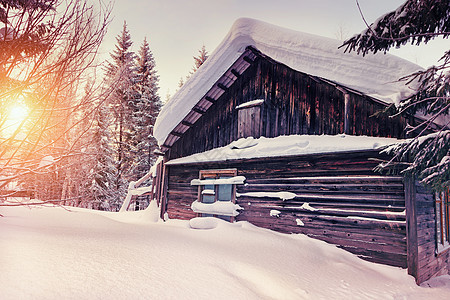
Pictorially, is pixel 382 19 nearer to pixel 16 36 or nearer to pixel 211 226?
pixel 16 36

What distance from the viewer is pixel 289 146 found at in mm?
7438

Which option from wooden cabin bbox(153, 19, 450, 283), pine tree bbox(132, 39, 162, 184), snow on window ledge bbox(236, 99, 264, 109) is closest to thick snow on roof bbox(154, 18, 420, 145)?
wooden cabin bbox(153, 19, 450, 283)

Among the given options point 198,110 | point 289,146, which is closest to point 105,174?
point 198,110

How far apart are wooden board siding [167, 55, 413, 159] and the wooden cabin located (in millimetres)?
33

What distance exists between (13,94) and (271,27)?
22.2 feet

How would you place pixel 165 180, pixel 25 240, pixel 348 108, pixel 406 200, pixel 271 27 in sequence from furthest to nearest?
pixel 165 180 → pixel 271 27 → pixel 348 108 → pixel 406 200 → pixel 25 240

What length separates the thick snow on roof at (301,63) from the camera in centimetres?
586

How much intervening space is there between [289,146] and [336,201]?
6.50 ft

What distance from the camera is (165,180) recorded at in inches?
435

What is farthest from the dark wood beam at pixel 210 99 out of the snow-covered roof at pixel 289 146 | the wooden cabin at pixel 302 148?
the snow-covered roof at pixel 289 146

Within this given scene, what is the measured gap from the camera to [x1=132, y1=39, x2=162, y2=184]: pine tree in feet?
69.9

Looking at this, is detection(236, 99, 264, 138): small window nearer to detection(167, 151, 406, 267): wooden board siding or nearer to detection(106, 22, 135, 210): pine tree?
detection(167, 151, 406, 267): wooden board siding

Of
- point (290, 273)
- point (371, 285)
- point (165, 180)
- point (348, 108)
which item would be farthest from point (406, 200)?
point (165, 180)

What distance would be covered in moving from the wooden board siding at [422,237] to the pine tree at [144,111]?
18.9 metres
